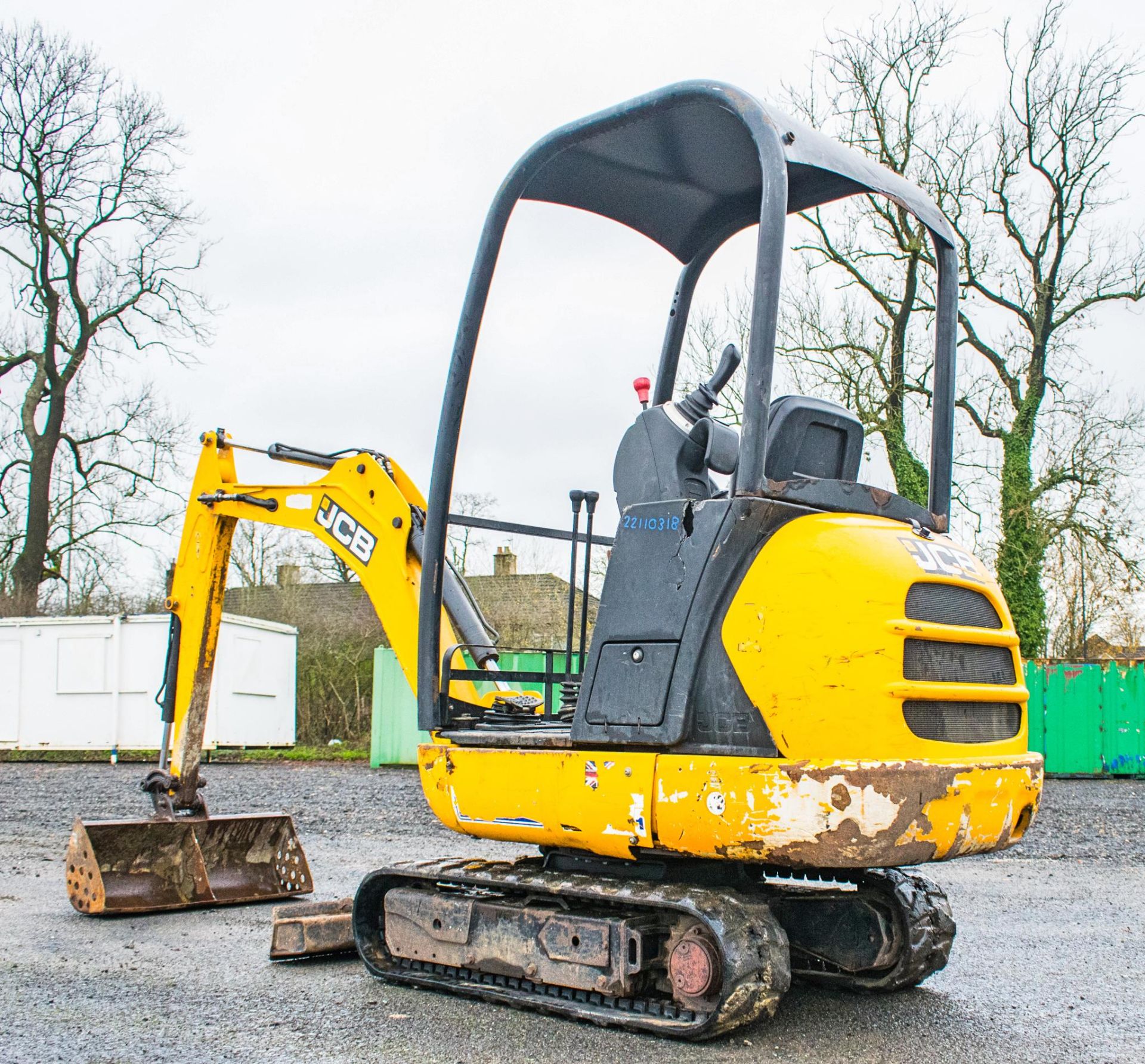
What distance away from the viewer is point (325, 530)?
6281 mm

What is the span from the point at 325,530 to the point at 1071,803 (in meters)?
10.9

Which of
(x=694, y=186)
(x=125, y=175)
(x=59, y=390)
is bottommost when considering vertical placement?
(x=694, y=186)

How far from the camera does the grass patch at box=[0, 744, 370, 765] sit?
20328 mm

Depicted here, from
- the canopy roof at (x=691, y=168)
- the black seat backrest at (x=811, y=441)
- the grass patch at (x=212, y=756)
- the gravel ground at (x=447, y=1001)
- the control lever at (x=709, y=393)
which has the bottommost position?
the grass patch at (x=212, y=756)

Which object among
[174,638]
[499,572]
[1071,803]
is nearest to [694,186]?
[174,638]

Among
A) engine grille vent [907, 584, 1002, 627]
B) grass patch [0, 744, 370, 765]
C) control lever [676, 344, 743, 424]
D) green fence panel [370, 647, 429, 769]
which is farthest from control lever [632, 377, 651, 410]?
grass patch [0, 744, 370, 765]

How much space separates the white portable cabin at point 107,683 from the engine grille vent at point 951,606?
17273 millimetres

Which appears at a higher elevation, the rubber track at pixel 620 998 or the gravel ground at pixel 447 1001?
the rubber track at pixel 620 998

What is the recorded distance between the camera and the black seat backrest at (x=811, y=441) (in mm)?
4430

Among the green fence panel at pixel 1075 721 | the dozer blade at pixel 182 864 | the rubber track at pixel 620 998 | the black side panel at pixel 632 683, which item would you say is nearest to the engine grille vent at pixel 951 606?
the black side panel at pixel 632 683

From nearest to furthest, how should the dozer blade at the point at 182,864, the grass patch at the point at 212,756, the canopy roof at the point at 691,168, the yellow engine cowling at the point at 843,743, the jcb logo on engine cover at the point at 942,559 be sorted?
the yellow engine cowling at the point at 843,743, the jcb logo on engine cover at the point at 942,559, the canopy roof at the point at 691,168, the dozer blade at the point at 182,864, the grass patch at the point at 212,756

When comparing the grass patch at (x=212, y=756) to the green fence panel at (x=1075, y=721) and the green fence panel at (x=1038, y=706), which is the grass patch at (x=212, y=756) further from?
the green fence panel at (x=1075, y=721)

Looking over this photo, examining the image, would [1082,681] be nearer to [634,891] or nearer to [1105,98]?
[1105,98]

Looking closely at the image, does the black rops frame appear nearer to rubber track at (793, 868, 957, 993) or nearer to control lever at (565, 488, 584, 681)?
control lever at (565, 488, 584, 681)
